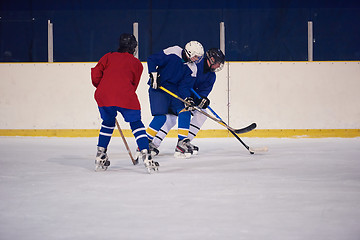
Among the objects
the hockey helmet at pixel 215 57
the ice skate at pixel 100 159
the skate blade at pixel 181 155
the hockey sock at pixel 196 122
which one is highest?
the hockey helmet at pixel 215 57

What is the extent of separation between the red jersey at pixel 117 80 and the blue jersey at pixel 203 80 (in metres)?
1.09

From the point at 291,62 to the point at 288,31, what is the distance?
0.57 m

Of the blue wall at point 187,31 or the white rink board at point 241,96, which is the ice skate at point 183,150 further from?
the blue wall at point 187,31

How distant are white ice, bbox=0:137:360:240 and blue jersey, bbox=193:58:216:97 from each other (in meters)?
0.50

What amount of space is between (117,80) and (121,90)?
6 cm

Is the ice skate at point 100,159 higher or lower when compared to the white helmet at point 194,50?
lower

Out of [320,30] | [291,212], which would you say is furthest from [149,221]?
[320,30]

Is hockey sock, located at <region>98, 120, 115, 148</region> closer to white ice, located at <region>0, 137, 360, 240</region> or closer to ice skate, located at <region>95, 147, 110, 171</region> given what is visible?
ice skate, located at <region>95, 147, 110, 171</region>

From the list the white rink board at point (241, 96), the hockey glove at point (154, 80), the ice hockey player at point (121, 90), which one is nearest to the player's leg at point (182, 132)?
the hockey glove at point (154, 80)

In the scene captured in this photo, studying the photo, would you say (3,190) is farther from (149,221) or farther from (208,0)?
(208,0)

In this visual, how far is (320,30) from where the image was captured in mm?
5727

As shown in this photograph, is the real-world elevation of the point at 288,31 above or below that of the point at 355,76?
above

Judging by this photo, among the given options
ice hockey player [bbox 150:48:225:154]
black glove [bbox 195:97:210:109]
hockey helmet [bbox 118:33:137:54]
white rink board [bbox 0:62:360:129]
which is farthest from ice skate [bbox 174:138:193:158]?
white rink board [bbox 0:62:360:129]

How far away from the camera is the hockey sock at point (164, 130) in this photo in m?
3.87
